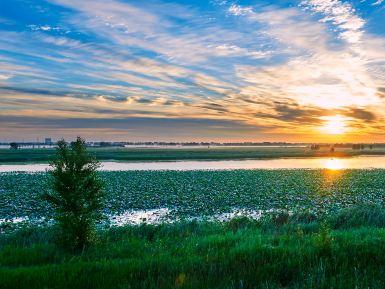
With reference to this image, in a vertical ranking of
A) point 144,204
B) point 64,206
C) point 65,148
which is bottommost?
point 144,204

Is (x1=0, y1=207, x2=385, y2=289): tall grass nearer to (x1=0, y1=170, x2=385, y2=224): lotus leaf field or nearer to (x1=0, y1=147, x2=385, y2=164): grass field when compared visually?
(x1=0, y1=170, x2=385, y2=224): lotus leaf field

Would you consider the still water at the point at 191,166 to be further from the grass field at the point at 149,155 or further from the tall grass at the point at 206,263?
the tall grass at the point at 206,263

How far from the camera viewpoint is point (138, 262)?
30.5ft

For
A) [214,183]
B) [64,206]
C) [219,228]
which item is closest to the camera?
[64,206]

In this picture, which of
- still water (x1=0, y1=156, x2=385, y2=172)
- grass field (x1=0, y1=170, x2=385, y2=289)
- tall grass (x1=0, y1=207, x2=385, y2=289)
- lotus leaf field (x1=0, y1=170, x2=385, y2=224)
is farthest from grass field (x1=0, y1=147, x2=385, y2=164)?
tall grass (x1=0, y1=207, x2=385, y2=289)

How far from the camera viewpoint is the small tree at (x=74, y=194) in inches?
443

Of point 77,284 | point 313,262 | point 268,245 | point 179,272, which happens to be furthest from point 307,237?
point 77,284

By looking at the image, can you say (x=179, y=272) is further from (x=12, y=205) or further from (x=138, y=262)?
(x=12, y=205)

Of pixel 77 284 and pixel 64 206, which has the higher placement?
pixel 64 206

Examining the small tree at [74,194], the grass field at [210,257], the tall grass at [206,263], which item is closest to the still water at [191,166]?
the grass field at [210,257]

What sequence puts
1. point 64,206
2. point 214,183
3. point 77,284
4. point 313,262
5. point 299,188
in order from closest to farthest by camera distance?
point 77,284 < point 313,262 < point 64,206 < point 299,188 < point 214,183

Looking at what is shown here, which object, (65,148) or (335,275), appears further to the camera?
(65,148)

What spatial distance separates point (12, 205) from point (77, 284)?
17.2 meters

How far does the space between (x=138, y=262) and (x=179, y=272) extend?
1165 mm
